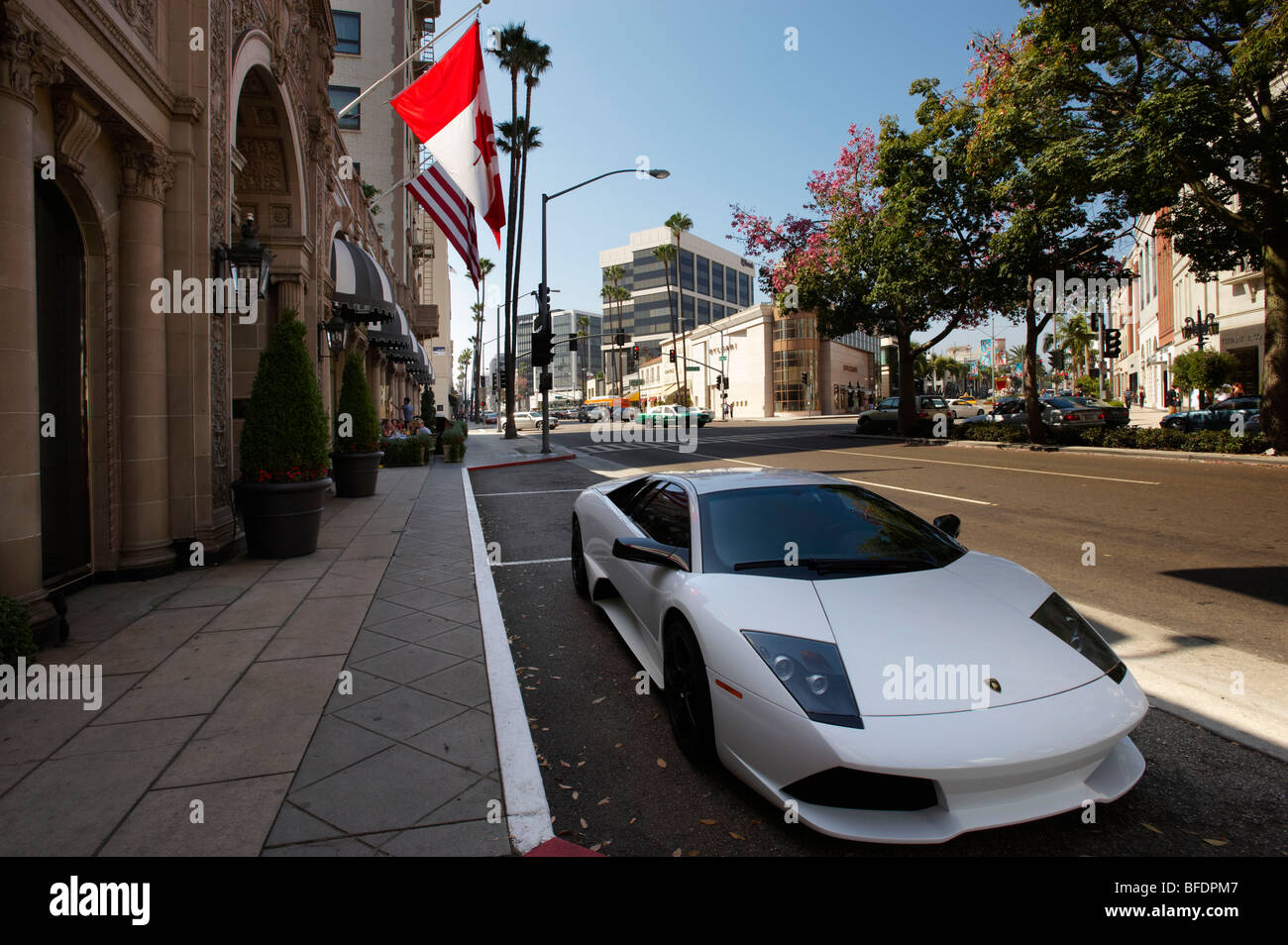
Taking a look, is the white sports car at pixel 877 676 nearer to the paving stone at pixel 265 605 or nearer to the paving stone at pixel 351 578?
the paving stone at pixel 265 605

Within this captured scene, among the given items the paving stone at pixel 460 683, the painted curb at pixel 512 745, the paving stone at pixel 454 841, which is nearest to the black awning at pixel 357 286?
the painted curb at pixel 512 745

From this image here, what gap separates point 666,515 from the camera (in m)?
4.49

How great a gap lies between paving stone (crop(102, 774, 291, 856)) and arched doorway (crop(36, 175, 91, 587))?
412 cm

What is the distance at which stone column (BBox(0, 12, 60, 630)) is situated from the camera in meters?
4.68

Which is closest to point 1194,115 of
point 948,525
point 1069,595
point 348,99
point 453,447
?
point 1069,595

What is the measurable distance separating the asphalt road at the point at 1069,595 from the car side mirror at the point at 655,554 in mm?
866

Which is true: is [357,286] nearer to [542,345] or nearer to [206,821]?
[542,345]

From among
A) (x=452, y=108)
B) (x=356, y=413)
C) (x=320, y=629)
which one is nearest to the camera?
(x=320, y=629)

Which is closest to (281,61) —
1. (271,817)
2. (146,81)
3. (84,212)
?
(146,81)

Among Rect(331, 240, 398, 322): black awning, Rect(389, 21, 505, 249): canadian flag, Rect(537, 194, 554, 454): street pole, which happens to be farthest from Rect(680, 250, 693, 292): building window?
Rect(389, 21, 505, 249): canadian flag

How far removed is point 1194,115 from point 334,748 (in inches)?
711

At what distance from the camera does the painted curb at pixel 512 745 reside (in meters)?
2.75

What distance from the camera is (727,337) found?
8338 centimetres
